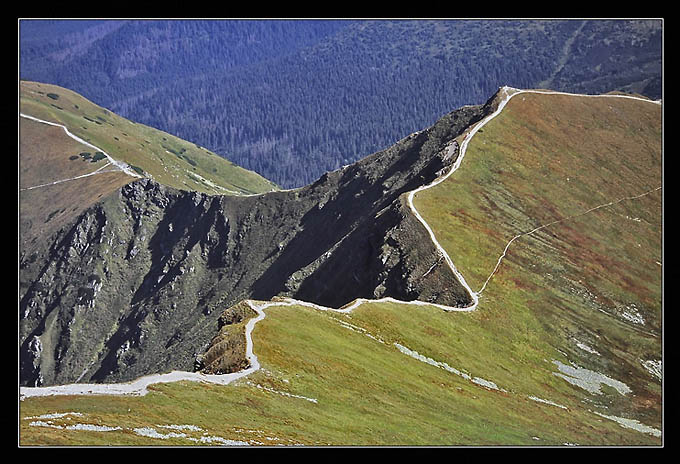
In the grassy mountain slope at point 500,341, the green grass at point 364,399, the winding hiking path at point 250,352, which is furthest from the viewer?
the grassy mountain slope at point 500,341

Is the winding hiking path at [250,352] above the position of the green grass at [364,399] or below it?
above

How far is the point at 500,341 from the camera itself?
9144 cm

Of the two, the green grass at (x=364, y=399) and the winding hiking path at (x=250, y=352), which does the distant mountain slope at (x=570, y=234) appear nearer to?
the winding hiking path at (x=250, y=352)

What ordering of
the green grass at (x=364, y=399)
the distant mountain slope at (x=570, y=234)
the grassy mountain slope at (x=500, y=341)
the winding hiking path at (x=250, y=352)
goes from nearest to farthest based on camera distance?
the green grass at (x=364, y=399), the winding hiking path at (x=250, y=352), the grassy mountain slope at (x=500, y=341), the distant mountain slope at (x=570, y=234)

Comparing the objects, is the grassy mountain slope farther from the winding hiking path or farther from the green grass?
the winding hiking path

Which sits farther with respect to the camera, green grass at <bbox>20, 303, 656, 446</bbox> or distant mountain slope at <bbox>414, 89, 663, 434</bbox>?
distant mountain slope at <bbox>414, 89, 663, 434</bbox>

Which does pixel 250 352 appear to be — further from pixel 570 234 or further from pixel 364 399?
pixel 570 234

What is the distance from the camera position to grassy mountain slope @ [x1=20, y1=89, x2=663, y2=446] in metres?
57.0

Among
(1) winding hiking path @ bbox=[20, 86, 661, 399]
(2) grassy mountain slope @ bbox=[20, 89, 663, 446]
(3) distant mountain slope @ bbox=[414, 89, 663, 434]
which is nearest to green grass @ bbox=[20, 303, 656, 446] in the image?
(2) grassy mountain slope @ bbox=[20, 89, 663, 446]

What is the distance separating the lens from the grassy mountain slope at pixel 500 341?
5703 cm

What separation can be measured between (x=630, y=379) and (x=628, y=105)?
84.3 metres

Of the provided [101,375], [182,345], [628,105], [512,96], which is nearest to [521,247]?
[512,96]

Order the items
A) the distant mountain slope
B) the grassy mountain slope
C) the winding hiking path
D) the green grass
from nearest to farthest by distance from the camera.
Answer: the green grass
the winding hiking path
the grassy mountain slope
the distant mountain slope

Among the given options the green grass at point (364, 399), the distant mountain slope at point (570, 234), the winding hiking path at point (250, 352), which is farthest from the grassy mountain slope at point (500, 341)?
the winding hiking path at point (250, 352)
